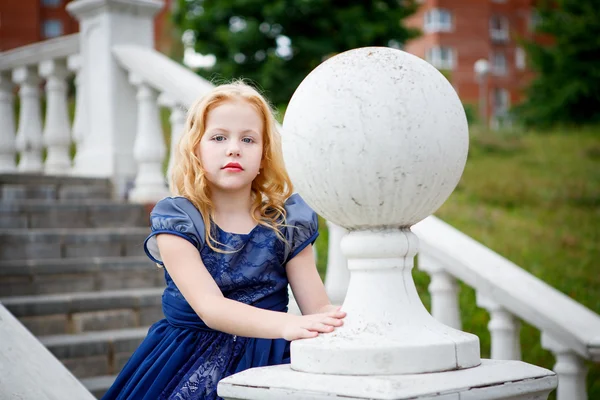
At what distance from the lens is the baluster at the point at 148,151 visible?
14.9 feet

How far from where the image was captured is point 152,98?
4594 mm

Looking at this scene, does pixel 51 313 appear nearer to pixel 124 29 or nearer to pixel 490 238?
pixel 124 29

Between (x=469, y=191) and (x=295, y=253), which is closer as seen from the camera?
(x=295, y=253)

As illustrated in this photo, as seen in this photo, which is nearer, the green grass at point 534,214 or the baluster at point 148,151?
the baluster at point 148,151

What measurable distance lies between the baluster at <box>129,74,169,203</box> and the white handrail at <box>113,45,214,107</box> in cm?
10

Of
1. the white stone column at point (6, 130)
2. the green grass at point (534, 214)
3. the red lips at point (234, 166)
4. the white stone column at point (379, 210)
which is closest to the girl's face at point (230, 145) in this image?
the red lips at point (234, 166)

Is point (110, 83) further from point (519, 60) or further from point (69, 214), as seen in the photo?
point (519, 60)

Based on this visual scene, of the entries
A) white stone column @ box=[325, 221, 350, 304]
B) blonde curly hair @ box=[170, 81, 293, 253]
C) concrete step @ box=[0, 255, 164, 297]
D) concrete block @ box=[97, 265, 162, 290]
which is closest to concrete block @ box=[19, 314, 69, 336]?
concrete step @ box=[0, 255, 164, 297]

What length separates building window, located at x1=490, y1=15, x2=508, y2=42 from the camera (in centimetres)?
3800

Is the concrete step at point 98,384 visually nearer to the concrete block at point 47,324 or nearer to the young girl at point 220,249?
the concrete block at point 47,324

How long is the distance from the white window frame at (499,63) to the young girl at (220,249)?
124ft

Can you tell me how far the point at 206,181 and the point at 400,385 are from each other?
982 millimetres

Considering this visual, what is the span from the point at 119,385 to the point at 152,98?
2.70 meters

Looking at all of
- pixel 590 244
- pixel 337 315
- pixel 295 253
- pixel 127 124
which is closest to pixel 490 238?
pixel 590 244
